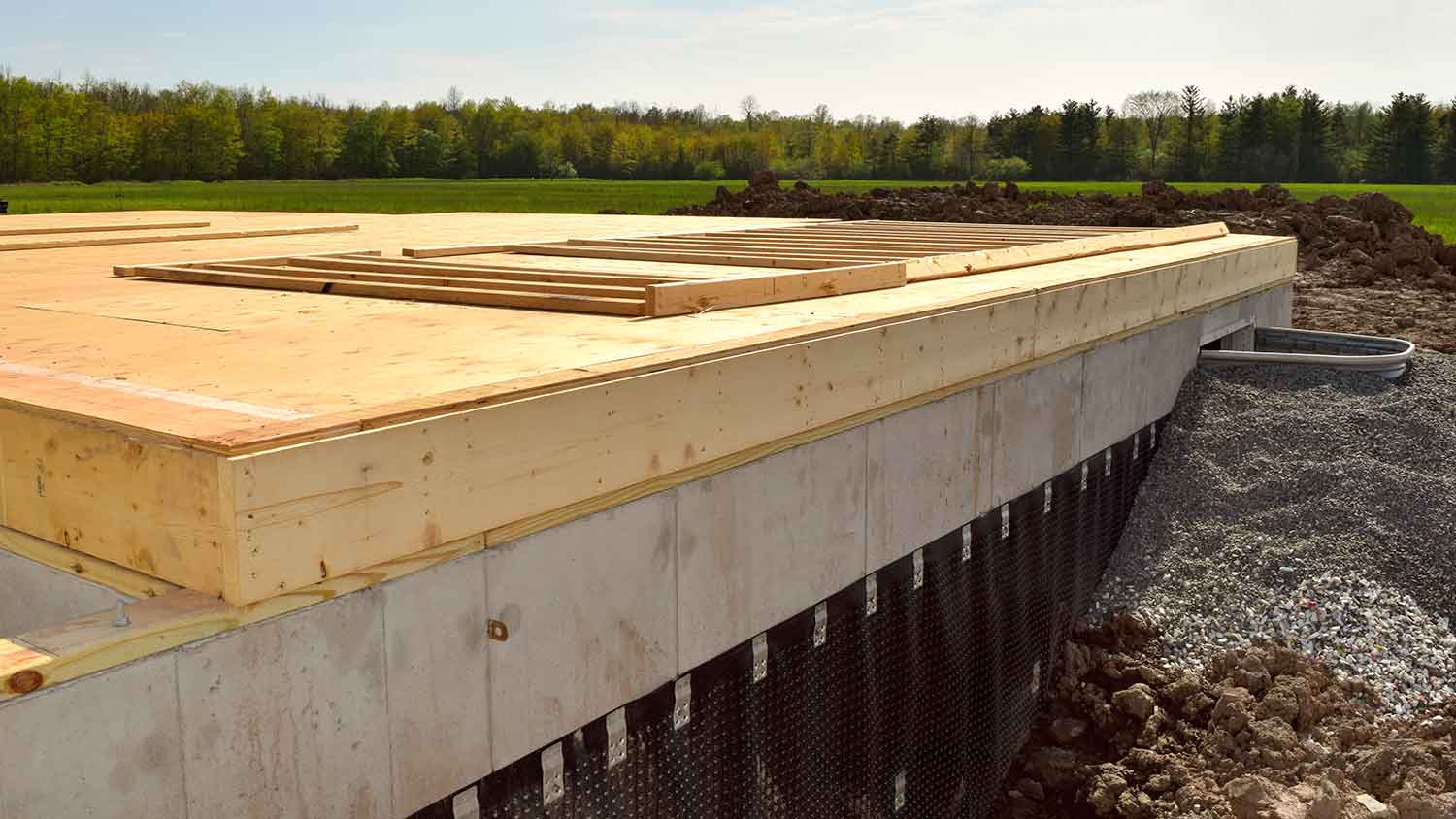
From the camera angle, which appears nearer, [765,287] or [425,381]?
[425,381]

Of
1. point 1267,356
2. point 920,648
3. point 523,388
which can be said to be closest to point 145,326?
point 523,388

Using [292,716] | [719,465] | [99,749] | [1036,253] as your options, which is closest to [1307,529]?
[1036,253]

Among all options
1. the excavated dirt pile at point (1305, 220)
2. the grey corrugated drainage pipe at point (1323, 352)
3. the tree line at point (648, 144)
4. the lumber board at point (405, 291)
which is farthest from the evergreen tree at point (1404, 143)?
the lumber board at point (405, 291)

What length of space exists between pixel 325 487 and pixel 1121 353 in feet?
17.3

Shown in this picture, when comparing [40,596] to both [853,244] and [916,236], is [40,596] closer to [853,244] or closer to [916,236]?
[853,244]

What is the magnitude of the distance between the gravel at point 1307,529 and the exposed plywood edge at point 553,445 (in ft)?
7.18

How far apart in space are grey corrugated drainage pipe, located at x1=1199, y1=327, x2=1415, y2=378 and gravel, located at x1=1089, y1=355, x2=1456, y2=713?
96mm

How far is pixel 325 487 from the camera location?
2.75m

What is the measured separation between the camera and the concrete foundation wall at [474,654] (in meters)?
2.55

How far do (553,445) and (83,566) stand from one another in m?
1.17

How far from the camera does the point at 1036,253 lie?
7.46 metres

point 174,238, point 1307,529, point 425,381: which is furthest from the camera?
point 174,238

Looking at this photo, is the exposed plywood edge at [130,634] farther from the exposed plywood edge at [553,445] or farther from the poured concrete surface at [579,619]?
the poured concrete surface at [579,619]

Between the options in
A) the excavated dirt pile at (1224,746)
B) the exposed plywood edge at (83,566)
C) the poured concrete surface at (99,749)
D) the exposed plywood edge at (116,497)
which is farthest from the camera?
the excavated dirt pile at (1224,746)
